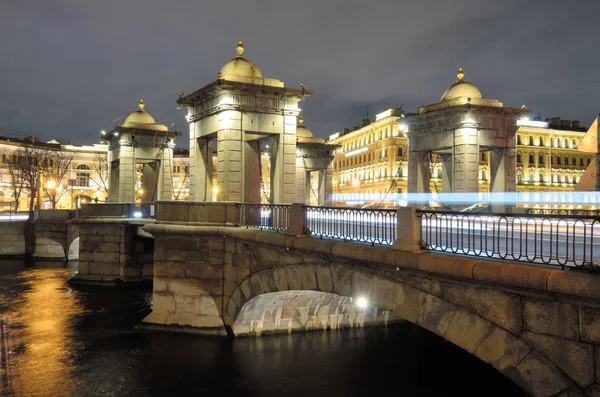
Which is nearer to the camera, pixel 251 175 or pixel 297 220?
pixel 297 220

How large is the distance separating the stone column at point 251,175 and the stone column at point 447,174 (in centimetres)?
909

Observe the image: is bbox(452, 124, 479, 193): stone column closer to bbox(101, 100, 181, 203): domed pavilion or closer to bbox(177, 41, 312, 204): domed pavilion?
bbox(177, 41, 312, 204): domed pavilion

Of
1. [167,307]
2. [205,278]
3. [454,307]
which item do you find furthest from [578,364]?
[167,307]

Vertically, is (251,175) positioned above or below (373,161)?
below

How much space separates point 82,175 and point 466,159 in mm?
80055

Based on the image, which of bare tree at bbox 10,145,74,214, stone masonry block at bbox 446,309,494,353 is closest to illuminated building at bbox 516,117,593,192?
bare tree at bbox 10,145,74,214

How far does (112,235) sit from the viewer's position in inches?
1168

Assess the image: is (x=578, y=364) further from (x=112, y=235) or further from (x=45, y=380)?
(x=112, y=235)

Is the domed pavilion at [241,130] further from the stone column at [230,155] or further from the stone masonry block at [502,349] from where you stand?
the stone masonry block at [502,349]

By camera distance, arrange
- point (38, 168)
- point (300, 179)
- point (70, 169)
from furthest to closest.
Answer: point (70, 169), point (38, 168), point (300, 179)

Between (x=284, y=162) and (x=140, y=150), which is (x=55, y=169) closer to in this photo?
(x=140, y=150)

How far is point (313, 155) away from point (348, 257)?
28.3m

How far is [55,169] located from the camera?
78625 mm

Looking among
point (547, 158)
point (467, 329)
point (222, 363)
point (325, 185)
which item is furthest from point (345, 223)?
point (547, 158)
